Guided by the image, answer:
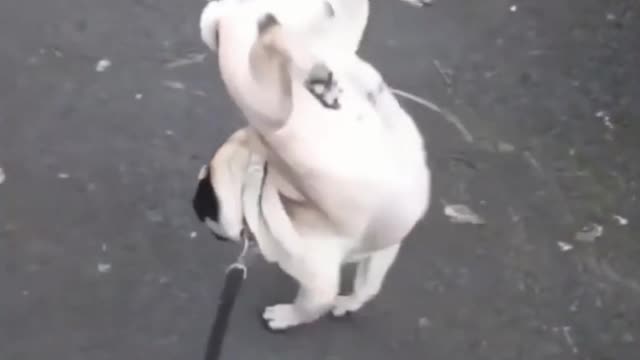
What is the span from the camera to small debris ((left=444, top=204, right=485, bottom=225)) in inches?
41.0

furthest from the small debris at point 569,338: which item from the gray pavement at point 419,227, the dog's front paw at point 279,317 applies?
the dog's front paw at point 279,317

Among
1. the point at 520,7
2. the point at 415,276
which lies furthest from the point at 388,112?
the point at 520,7

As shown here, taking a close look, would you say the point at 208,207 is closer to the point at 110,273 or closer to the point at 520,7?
the point at 110,273

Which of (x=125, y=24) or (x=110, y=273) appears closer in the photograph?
(x=110, y=273)

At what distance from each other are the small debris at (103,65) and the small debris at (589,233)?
44 centimetres

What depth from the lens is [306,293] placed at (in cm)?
80

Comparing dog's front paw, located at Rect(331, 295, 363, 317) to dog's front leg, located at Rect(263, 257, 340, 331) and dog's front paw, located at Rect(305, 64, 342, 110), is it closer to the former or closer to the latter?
dog's front leg, located at Rect(263, 257, 340, 331)

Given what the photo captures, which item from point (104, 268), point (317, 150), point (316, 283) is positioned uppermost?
point (317, 150)

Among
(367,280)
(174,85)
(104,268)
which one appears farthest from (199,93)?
(367,280)

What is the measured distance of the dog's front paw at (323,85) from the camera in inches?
25.8

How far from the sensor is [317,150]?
710mm

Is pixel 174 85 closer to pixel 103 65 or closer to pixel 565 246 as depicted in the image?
pixel 103 65

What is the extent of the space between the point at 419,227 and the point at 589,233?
142mm

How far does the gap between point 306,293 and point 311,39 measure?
7.1 inches
